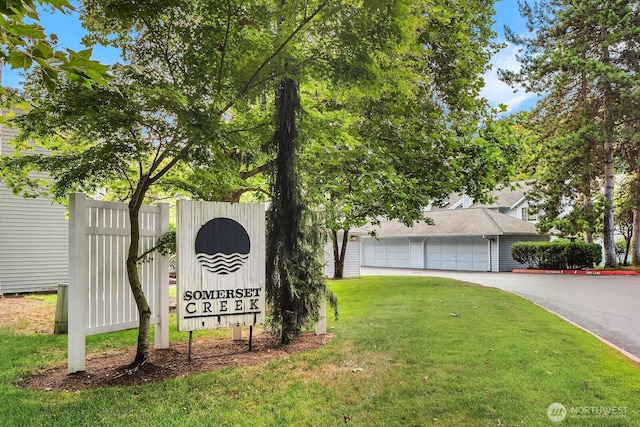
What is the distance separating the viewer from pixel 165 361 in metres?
5.36

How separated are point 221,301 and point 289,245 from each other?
1.36 m

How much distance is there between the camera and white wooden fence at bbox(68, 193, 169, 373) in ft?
15.8

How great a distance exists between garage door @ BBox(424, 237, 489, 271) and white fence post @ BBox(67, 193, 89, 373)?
987 inches

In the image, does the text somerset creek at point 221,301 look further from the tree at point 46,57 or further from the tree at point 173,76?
the tree at point 46,57

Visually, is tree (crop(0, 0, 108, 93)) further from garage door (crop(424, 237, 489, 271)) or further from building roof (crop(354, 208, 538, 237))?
garage door (crop(424, 237, 489, 271))

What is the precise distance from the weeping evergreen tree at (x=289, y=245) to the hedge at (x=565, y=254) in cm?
1980

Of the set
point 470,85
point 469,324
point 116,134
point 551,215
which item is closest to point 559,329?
point 469,324

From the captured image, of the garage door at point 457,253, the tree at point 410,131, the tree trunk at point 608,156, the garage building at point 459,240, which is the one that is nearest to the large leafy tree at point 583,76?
the tree trunk at point 608,156

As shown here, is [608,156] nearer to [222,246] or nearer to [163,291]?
[222,246]

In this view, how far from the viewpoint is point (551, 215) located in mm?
21234

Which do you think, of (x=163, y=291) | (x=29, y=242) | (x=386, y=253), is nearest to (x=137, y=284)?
Result: (x=163, y=291)

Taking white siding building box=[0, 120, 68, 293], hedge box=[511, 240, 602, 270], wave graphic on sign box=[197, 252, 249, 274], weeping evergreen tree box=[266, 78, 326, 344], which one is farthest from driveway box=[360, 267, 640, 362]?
white siding building box=[0, 120, 68, 293]

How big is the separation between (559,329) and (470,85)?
439cm

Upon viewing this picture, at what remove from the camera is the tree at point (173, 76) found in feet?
14.0
